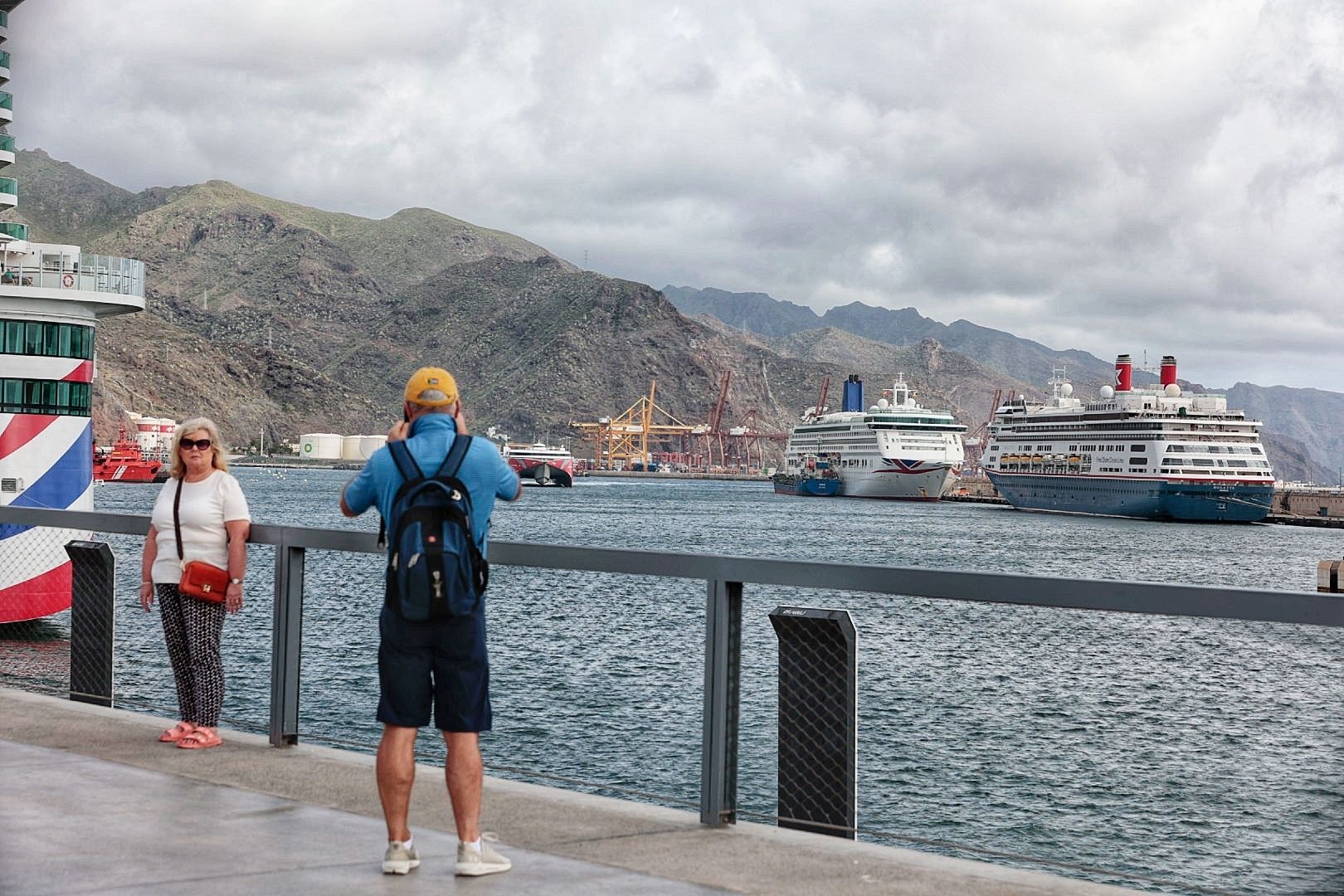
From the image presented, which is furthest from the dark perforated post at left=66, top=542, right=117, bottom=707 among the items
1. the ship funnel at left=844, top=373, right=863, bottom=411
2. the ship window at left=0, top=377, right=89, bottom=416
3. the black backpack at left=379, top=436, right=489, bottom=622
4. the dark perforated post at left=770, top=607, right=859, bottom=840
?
the ship funnel at left=844, top=373, right=863, bottom=411

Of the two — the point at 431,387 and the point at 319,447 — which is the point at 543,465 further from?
the point at 431,387

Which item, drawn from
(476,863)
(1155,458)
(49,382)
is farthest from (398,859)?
(1155,458)

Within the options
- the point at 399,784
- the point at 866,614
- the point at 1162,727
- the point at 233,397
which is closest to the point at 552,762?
the point at 1162,727

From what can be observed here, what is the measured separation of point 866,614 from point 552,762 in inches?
514

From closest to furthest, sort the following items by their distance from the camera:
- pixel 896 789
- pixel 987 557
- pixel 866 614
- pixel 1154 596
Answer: pixel 1154 596, pixel 896 789, pixel 866 614, pixel 987 557

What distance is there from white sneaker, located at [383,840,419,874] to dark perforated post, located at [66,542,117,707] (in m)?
3.74

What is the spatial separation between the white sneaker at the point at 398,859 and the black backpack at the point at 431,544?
0.74 metres

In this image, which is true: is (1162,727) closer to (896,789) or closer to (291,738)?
(896,789)

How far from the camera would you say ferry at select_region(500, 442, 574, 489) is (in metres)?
154

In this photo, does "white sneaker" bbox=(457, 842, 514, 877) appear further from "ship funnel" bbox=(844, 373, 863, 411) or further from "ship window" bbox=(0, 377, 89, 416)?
"ship funnel" bbox=(844, 373, 863, 411)

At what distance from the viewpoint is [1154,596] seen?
4.16 meters

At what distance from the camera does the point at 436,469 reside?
423 cm

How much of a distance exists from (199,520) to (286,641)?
26.9 inches

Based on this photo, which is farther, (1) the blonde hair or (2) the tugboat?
(2) the tugboat
